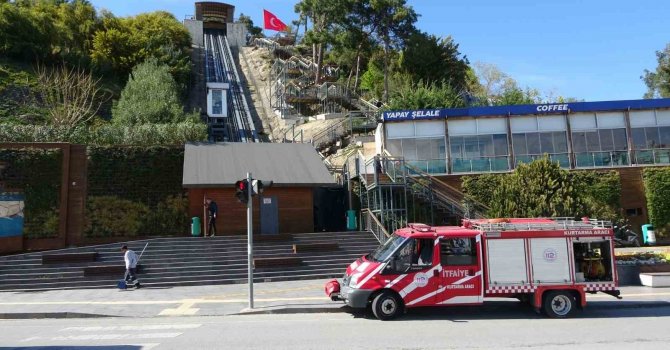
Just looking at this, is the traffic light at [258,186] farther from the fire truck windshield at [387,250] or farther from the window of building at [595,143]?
the window of building at [595,143]

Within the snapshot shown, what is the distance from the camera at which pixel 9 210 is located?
A: 22484mm

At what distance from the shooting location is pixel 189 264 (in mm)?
18812

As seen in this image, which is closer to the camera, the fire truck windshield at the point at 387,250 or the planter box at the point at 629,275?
the fire truck windshield at the point at 387,250

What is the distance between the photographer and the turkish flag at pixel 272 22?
3091 inches

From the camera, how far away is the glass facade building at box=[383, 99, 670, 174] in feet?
94.1

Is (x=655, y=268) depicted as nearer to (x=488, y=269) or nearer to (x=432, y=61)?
(x=488, y=269)

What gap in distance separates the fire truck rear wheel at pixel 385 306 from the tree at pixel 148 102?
28.0 m

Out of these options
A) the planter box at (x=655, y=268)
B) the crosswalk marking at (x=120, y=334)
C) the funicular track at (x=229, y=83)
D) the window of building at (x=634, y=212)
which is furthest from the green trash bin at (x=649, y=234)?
the funicular track at (x=229, y=83)

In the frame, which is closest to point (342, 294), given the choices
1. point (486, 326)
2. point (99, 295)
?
point (486, 326)

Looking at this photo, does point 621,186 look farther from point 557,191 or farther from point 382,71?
point 382,71

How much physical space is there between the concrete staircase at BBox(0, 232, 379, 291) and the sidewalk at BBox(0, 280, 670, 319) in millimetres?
855

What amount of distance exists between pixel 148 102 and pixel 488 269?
32103 millimetres

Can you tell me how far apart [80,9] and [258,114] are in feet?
75.0

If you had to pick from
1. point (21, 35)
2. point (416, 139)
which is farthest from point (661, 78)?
point (21, 35)
